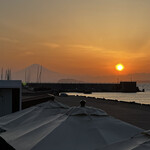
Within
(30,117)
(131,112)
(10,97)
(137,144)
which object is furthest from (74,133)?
(131,112)

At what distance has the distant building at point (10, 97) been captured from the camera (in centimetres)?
1461

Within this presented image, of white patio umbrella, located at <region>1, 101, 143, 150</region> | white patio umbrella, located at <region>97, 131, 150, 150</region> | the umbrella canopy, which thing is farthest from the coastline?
white patio umbrella, located at <region>97, 131, 150, 150</region>

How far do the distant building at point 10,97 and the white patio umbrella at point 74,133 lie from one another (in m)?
8.43

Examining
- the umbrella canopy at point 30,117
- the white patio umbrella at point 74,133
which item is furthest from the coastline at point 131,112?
the white patio umbrella at point 74,133

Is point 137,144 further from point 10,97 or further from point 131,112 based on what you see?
point 131,112

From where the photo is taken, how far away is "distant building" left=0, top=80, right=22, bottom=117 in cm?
1461

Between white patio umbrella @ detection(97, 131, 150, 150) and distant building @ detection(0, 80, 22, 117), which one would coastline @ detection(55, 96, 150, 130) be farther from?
white patio umbrella @ detection(97, 131, 150, 150)

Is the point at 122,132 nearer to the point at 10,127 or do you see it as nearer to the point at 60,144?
the point at 60,144

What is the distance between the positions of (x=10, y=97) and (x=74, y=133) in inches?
394

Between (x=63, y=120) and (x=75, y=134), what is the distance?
80 cm

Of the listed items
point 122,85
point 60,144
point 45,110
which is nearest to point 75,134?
point 60,144

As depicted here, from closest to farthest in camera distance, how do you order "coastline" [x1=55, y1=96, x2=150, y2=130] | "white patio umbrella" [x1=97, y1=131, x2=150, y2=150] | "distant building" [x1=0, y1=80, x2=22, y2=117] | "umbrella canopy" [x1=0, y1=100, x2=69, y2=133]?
"white patio umbrella" [x1=97, y1=131, x2=150, y2=150], "umbrella canopy" [x1=0, y1=100, x2=69, y2=133], "distant building" [x1=0, y1=80, x2=22, y2=117], "coastline" [x1=55, y1=96, x2=150, y2=130]

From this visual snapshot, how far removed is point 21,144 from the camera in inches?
204

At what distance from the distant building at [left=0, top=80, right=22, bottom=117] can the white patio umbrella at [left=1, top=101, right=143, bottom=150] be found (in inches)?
332
